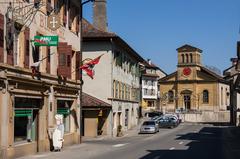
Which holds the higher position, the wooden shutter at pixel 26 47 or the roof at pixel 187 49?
the roof at pixel 187 49

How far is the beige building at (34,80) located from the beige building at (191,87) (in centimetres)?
8903

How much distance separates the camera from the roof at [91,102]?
147ft

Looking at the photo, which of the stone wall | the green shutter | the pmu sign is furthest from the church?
the pmu sign

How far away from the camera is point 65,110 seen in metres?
32.0

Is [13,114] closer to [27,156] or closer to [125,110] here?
[27,156]

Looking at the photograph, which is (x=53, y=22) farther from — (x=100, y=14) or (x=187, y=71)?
(x=187, y=71)

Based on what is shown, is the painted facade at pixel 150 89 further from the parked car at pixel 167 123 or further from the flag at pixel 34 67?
the flag at pixel 34 67

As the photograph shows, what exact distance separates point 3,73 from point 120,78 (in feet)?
107

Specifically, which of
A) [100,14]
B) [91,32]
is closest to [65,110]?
[91,32]

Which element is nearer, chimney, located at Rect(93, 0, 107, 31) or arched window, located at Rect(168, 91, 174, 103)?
chimney, located at Rect(93, 0, 107, 31)

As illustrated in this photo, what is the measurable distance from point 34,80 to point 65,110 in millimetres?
7224

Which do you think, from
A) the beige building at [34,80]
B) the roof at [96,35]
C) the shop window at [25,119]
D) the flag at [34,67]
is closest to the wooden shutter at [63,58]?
the beige building at [34,80]

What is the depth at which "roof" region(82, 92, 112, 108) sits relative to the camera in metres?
45.0

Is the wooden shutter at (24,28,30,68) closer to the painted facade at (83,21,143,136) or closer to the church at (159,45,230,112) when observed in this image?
the painted facade at (83,21,143,136)
